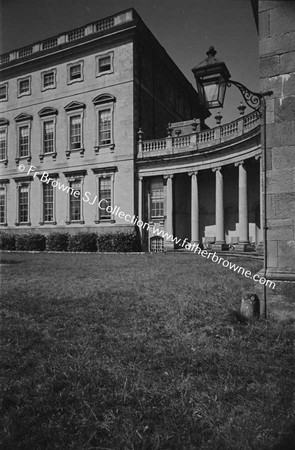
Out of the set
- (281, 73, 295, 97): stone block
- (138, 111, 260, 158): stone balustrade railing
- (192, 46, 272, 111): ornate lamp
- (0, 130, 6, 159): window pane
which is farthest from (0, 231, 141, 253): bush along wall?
(281, 73, 295, 97): stone block

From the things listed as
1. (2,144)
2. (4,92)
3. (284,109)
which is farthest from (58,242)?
(284,109)

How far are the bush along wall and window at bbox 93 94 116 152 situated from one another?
7004mm

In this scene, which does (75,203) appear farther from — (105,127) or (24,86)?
(24,86)

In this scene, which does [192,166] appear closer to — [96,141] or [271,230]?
[96,141]

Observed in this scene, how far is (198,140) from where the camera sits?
22.7 metres

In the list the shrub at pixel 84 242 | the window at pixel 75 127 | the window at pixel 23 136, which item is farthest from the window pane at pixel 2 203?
the shrub at pixel 84 242

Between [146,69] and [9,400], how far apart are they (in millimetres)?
26261

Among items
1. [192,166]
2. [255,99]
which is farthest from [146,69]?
[255,99]

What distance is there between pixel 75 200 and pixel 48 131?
6.67m

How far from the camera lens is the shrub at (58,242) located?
81.6ft

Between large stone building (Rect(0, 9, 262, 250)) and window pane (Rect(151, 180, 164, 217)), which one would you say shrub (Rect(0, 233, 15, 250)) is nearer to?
large stone building (Rect(0, 9, 262, 250))

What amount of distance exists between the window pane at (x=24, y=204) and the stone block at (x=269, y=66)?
85.8 ft

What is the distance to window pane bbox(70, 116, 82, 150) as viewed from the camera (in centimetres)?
2612

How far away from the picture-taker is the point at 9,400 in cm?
305
